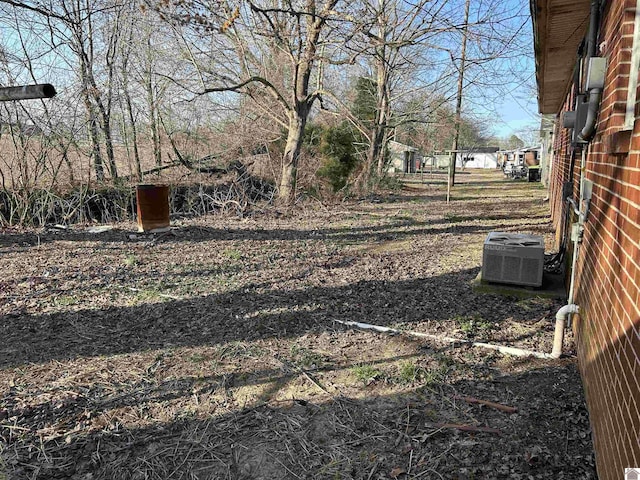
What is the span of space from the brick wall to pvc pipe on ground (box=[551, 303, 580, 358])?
84 mm

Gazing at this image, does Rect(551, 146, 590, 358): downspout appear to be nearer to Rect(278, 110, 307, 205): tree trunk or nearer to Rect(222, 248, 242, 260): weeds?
Rect(222, 248, 242, 260): weeds

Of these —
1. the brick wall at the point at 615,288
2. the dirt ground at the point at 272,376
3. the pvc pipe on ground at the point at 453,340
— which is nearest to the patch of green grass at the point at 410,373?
the dirt ground at the point at 272,376

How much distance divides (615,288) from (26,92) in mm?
3011

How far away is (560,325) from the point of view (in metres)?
3.43

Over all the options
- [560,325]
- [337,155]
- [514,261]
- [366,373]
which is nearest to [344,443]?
[366,373]

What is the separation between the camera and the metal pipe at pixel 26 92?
82.0 inches

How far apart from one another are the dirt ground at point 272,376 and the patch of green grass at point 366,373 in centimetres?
2

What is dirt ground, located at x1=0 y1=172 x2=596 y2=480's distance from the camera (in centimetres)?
246

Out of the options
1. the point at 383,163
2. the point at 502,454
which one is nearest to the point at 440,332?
the point at 502,454

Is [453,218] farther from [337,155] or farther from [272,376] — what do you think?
[272,376]

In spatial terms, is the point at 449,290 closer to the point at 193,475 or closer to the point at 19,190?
the point at 193,475

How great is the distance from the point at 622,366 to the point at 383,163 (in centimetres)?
2102

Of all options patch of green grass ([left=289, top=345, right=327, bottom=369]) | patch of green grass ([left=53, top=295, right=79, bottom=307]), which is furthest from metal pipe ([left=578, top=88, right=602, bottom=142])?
patch of green grass ([left=53, top=295, right=79, bottom=307])

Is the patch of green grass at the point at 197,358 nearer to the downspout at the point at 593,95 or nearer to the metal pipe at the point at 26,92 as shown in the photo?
the metal pipe at the point at 26,92
